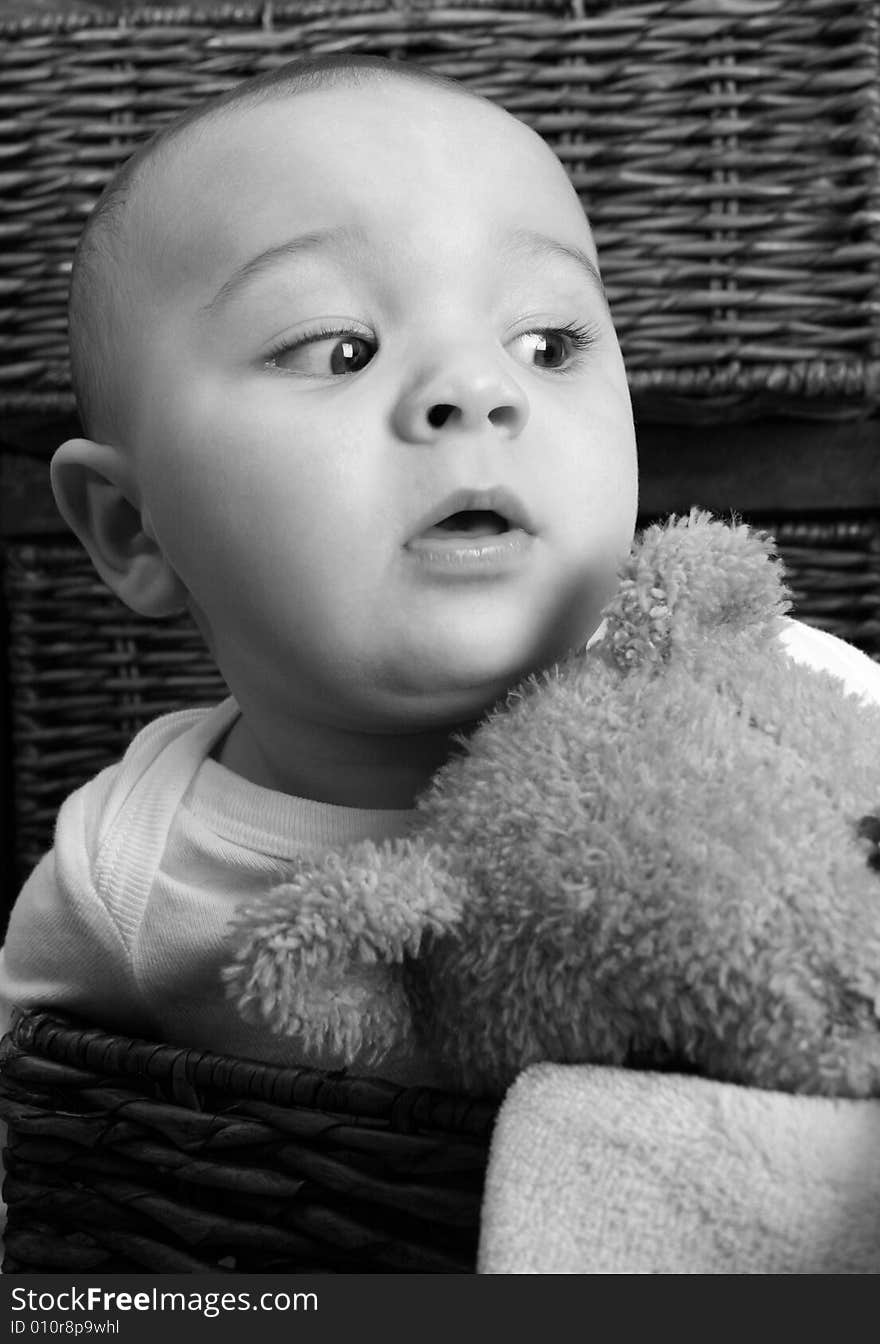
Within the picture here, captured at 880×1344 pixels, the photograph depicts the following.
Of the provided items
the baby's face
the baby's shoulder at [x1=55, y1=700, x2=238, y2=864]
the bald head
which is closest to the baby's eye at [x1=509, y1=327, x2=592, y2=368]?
the baby's face

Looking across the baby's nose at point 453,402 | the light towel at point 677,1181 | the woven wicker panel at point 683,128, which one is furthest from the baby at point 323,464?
the woven wicker panel at point 683,128

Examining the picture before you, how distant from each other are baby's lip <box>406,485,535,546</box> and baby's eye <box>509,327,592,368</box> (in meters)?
0.09

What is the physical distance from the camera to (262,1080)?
0.52 m

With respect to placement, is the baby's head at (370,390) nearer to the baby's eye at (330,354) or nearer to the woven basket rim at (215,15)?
the baby's eye at (330,354)

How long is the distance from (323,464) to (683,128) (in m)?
0.56

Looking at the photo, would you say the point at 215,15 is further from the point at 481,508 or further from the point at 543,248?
the point at 481,508

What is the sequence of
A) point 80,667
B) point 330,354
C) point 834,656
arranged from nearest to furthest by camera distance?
point 330,354, point 834,656, point 80,667

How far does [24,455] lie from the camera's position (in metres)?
1.19

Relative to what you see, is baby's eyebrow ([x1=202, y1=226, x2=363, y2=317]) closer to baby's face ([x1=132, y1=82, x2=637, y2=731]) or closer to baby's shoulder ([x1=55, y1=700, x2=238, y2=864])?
baby's face ([x1=132, y1=82, x2=637, y2=731])

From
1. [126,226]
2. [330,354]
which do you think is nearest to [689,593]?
[330,354]

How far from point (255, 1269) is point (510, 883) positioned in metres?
0.20

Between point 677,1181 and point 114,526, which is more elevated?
point 114,526

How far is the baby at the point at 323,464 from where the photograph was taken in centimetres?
60

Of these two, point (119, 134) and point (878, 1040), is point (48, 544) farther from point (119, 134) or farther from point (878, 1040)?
point (878, 1040)
